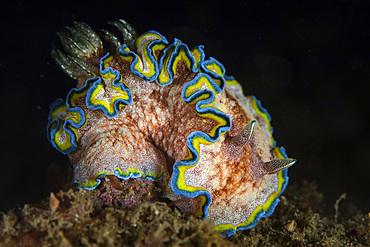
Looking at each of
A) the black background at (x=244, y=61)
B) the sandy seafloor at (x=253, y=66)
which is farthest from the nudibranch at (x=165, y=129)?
the black background at (x=244, y=61)

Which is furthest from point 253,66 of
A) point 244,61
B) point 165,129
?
point 165,129

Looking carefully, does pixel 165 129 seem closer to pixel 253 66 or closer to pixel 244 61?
pixel 244 61

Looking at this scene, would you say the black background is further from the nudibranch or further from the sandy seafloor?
the nudibranch

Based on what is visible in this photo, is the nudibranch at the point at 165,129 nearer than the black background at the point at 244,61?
Yes

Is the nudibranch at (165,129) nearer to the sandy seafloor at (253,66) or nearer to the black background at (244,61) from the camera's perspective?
the sandy seafloor at (253,66)

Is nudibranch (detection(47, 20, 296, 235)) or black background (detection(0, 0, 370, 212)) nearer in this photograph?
nudibranch (detection(47, 20, 296, 235))

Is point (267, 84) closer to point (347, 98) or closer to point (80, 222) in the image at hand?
point (347, 98)

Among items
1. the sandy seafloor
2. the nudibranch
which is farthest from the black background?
the nudibranch
